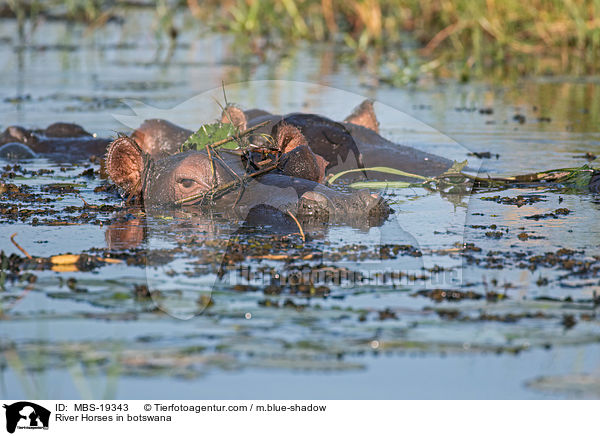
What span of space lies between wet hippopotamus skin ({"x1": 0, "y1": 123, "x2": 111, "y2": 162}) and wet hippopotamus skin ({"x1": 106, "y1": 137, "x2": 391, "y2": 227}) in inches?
101

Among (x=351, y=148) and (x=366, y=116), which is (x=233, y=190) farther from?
(x=366, y=116)

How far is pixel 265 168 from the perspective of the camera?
20.0 feet

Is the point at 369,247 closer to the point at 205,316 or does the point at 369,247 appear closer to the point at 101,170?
the point at 205,316

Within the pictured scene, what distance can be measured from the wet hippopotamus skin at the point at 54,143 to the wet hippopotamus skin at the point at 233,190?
2570 millimetres

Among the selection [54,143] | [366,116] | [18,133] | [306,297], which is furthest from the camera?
[54,143]

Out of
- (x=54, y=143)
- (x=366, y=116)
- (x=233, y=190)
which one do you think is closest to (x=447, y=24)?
(x=366, y=116)

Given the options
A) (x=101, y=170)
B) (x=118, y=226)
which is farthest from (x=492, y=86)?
(x=118, y=226)

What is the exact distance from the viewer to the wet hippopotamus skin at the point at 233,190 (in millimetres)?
5895

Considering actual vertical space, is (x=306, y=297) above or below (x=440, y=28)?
below

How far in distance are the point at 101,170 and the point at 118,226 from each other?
1.77m

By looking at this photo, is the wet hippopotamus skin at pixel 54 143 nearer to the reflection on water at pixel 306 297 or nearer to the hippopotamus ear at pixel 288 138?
the reflection on water at pixel 306 297
